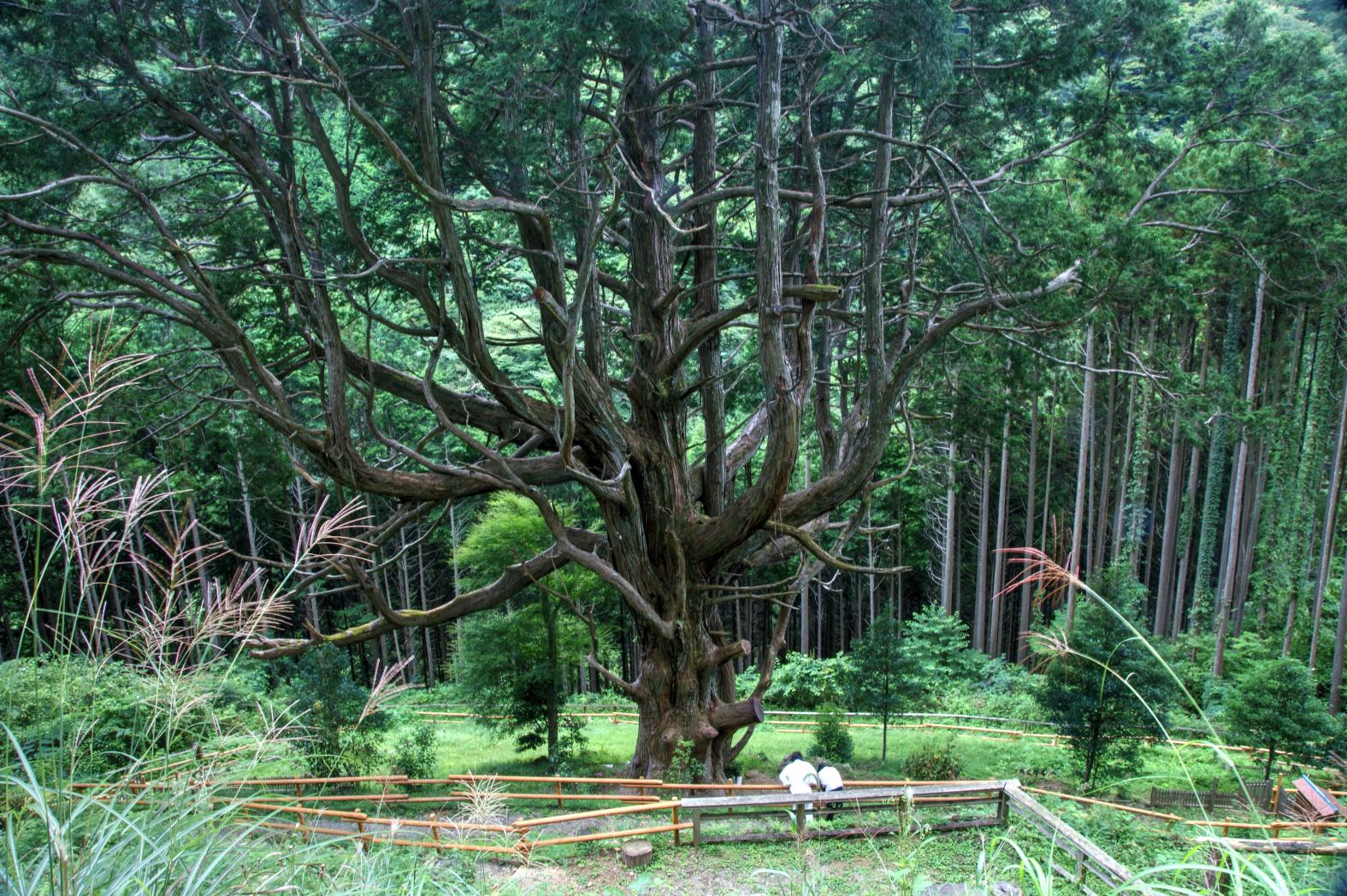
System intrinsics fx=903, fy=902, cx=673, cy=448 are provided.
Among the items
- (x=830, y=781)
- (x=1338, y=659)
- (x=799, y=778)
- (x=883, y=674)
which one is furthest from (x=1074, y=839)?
(x=1338, y=659)

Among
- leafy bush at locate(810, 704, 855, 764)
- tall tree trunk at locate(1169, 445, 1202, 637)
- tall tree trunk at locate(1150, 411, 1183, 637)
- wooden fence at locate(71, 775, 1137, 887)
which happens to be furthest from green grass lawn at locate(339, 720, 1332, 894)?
tall tree trunk at locate(1169, 445, 1202, 637)

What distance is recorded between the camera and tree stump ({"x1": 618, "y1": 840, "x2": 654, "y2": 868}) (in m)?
7.47

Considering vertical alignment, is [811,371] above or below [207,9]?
below

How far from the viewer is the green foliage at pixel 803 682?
83.4 feet

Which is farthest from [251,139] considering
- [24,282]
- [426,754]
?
[426,754]

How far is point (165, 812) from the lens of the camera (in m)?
2.59

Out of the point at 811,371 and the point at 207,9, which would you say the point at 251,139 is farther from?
the point at 811,371

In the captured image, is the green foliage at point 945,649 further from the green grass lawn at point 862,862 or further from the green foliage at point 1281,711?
the green grass lawn at point 862,862

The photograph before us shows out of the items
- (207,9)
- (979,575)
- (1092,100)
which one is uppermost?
(207,9)

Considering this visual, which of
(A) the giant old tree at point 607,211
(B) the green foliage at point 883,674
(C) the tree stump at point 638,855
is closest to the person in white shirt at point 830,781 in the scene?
(A) the giant old tree at point 607,211

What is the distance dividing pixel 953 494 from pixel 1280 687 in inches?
584

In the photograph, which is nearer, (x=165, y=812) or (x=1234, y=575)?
(x=165, y=812)

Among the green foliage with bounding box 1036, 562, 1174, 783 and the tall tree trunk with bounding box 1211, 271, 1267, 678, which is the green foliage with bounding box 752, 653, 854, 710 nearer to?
the tall tree trunk with bounding box 1211, 271, 1267, 678

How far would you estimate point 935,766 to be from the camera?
15297 mm
